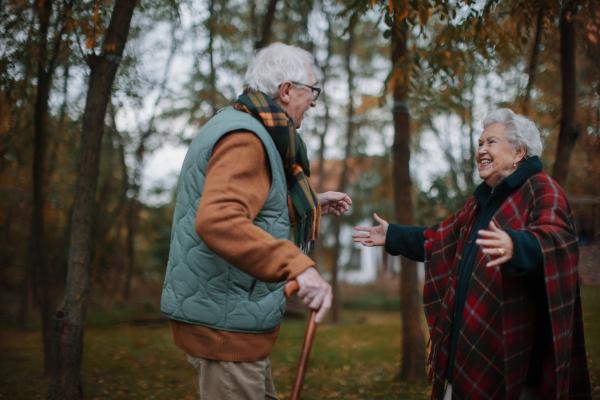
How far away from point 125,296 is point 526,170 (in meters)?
13.8

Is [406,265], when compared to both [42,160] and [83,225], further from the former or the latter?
[42,160]

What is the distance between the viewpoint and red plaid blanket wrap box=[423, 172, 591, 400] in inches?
76.2

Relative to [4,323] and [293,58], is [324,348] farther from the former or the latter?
[293,58]

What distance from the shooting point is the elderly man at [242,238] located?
143 centimetres

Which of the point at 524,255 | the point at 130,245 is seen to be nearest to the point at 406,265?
the point at 524,255

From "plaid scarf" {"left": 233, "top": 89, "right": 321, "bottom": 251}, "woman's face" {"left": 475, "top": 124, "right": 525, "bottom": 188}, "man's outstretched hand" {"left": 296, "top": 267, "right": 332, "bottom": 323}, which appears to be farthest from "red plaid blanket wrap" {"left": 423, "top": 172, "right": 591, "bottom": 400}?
"man's outstretched hand" {"left": 296, "top": 267, "right": 332, "bottom": 323}

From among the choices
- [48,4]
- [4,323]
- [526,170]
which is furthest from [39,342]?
[526,170]

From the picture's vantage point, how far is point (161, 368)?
Answer: 6332 millimetres

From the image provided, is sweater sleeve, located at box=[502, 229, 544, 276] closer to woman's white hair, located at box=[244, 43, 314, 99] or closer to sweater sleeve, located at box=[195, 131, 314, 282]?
sweater sleeve, located at box=[195, 131, 314, 282]

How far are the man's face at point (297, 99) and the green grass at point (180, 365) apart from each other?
371 cm

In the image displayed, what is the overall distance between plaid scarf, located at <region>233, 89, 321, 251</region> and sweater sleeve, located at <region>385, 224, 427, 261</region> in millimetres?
934

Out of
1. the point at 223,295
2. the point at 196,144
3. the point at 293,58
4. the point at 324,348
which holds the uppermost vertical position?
the point at 293,58

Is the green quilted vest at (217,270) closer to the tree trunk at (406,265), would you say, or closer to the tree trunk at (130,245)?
the tree trunk at (406,265)

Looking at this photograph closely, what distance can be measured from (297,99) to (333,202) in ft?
2.39
